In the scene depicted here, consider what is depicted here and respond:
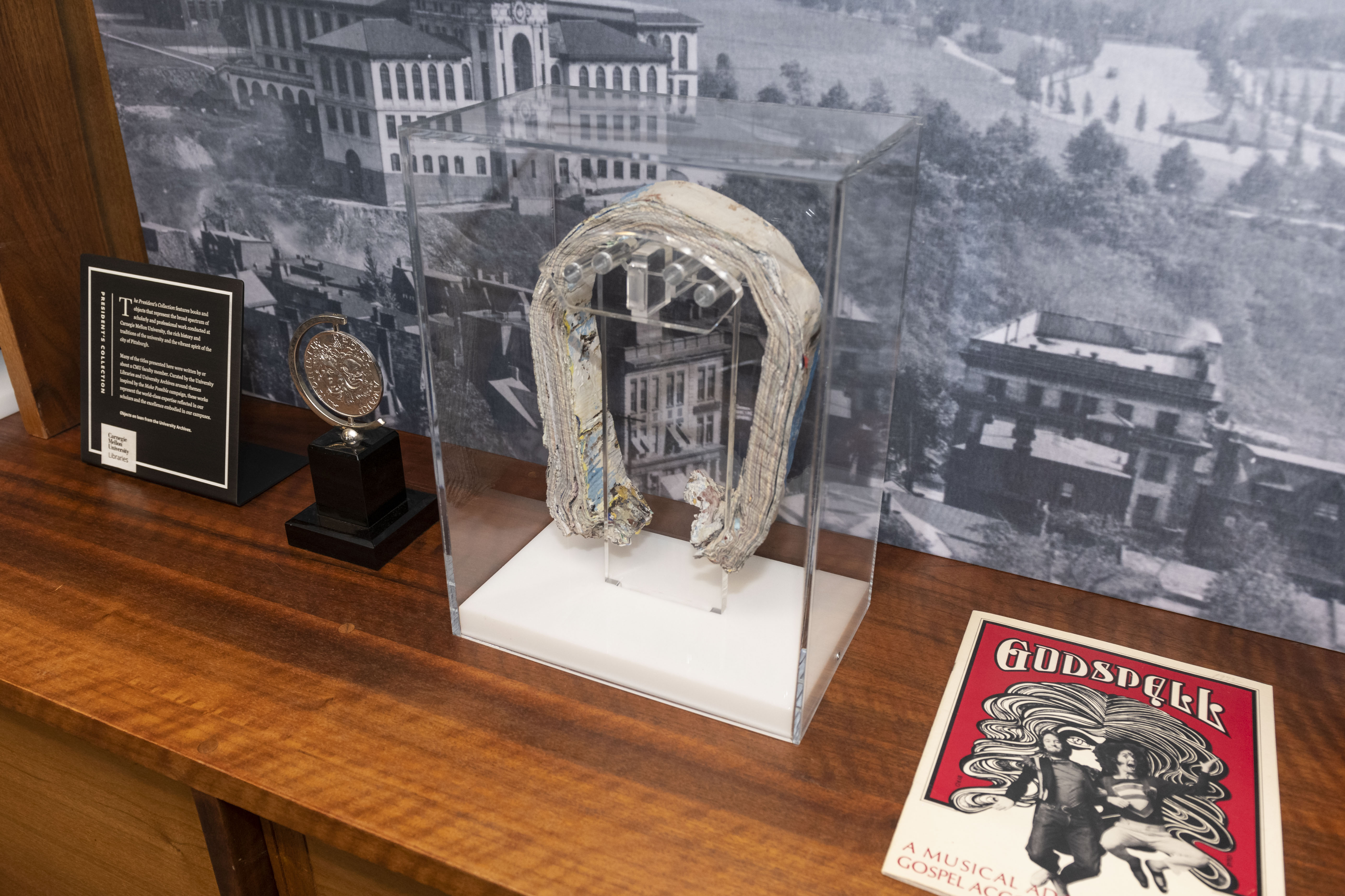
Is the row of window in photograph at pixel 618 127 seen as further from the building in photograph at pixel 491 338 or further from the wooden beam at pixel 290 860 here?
the wooden beam at pixel 290 860

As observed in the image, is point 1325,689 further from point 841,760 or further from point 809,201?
point 809,201

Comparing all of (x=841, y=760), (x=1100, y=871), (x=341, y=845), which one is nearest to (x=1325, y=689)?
(x=1100, y=871)

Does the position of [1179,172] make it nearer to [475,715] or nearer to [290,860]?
[475,715]

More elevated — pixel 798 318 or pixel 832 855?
pixel 798 318

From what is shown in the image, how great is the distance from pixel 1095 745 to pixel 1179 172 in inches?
19.3

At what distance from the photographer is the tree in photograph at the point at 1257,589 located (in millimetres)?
935

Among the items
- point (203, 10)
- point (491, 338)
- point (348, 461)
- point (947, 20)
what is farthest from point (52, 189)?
point (947, 20)

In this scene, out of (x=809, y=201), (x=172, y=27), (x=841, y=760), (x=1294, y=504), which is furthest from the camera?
(x=172, y=27)

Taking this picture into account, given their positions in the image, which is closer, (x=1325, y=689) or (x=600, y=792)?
(x=600, y=792)

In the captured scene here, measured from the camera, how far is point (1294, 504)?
2.98 ft

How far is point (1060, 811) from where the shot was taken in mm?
752

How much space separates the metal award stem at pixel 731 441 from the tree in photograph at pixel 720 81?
0.93 feet

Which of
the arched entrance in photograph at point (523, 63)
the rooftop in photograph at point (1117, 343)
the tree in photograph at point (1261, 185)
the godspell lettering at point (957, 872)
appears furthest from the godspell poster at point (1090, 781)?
the arched entrance in photograph at point (523, 63)

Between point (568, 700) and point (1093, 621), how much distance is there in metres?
0.52
